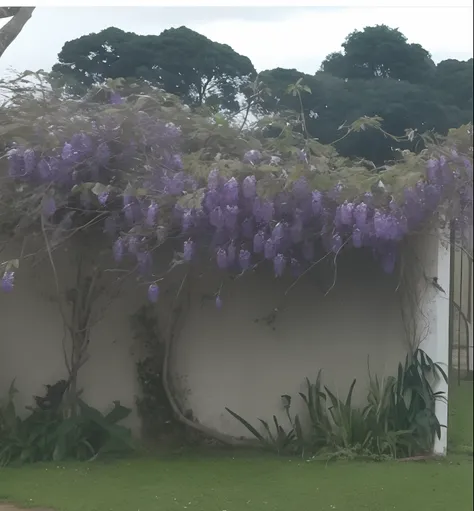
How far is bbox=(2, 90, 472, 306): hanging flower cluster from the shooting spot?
3531 millimetres

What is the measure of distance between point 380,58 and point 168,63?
112cm

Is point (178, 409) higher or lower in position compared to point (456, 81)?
lower

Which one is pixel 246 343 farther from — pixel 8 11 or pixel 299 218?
pixel 8 11

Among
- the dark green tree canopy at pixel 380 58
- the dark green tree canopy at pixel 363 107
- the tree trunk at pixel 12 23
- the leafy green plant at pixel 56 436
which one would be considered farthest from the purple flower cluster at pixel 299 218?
the tree trunk at pixel 12 23

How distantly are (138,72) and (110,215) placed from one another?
74 centimetres

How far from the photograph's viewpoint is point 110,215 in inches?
141

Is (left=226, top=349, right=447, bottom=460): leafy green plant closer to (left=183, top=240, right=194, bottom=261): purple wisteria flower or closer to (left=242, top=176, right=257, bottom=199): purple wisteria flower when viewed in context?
(left=183, top=240, right=194, bottom=261): purple wisteria flower

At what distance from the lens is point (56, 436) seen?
143 inches

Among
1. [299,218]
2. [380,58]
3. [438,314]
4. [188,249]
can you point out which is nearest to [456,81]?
[380,58]

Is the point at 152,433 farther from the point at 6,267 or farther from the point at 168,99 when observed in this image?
the point at 168,99

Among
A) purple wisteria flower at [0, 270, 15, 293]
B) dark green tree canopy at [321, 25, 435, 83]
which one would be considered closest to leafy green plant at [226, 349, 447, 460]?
purple wisteria flower at [0, 270, 15, 293]

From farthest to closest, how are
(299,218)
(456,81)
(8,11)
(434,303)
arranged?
(434,303) → (456,81) → (299,218) → (8,11)

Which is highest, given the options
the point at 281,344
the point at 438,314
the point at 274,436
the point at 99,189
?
the point at 99,189

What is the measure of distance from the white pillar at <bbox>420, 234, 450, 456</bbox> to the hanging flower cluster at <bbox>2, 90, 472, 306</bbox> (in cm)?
25
